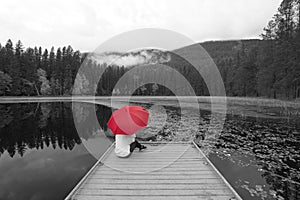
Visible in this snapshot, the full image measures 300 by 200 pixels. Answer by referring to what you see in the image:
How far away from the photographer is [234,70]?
58.6m

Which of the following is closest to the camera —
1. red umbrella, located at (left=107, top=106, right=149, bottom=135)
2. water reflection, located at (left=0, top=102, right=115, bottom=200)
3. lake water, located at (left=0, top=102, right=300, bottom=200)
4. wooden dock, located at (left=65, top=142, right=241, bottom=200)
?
wooden dock, located at (left=65, top=142, right=241, bottom=200)

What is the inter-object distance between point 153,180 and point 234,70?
201 ft

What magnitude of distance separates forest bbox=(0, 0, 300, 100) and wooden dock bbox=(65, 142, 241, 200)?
13145 mm

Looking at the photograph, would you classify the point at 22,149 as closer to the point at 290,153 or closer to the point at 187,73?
the point at 290,153

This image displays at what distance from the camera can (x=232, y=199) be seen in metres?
3.87

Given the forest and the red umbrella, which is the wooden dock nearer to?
the red umbrella

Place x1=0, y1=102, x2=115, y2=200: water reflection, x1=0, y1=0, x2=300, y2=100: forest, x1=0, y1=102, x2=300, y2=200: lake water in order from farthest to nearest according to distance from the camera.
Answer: x1=0, y1=0, x2=300, y2=100: forest, x1=0, y1=102, x2=115, y2=200: water reflection, x1=0, y1=102, x2=300, y2=200: lake water

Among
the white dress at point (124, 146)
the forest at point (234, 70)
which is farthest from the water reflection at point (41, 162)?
the forest at point (234, 70)

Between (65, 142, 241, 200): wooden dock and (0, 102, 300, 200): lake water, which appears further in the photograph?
(0, 102, 300, 200): lake water

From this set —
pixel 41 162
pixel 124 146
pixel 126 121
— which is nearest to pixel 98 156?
pixel 41 162

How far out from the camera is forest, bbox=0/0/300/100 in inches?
1142

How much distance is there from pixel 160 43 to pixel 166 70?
7500 cm

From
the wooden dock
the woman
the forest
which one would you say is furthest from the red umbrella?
the forest

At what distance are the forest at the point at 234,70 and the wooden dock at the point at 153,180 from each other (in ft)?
43.1
